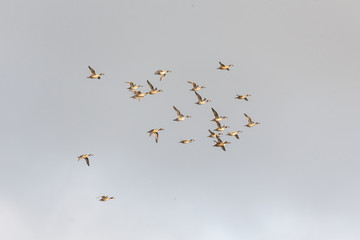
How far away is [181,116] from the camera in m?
110

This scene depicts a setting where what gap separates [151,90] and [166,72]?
3884 mm

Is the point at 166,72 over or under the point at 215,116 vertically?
over

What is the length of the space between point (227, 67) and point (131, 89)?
15475 mm

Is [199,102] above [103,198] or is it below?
above

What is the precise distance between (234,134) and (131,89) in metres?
17.7

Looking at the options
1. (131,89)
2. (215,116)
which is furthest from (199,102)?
(131,89)

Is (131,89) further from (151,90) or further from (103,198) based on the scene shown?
(103,198)

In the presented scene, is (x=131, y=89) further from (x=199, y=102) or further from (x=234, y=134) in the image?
(x=234, y=134)

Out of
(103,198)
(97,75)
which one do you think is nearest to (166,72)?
(97,75)

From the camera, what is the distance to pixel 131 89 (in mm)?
112312

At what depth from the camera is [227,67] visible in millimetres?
110062

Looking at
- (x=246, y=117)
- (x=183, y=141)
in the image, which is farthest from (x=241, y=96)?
(x=183, y=141)

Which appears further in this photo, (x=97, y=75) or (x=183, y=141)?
(x=183, y=141)

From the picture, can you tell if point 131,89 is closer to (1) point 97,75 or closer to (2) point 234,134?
(1) point 97,75
